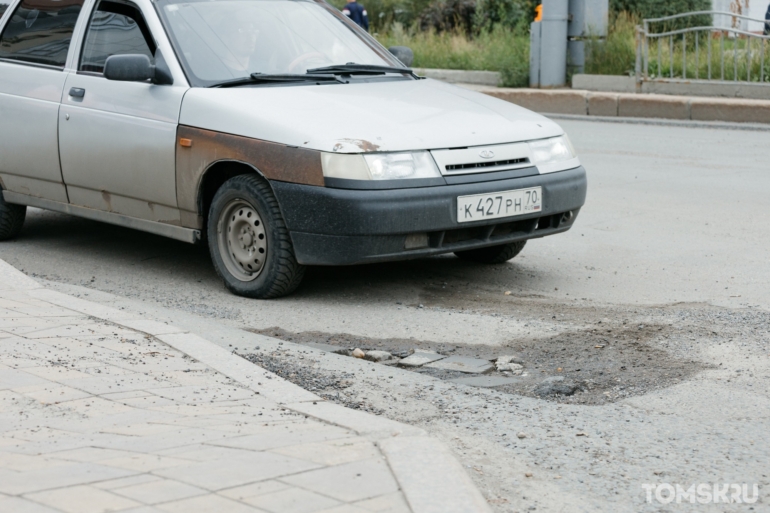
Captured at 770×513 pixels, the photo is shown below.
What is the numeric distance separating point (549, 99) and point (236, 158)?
12.0 metres

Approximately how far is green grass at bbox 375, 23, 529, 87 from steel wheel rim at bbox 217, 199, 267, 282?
44.6 feet

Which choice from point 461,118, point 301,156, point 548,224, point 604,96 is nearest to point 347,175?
point 301,156

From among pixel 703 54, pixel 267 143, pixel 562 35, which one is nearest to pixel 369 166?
pixel 267 143

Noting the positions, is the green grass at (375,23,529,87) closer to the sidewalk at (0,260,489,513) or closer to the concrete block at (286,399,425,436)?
the sidewalk at (0,260,489,513)

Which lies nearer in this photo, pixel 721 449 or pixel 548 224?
pixel 721 449

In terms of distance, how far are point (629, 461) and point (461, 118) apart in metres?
2.91

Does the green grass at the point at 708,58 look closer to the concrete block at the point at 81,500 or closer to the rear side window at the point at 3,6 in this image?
the rear side window at the point at 3,6

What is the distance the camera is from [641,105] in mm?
16000

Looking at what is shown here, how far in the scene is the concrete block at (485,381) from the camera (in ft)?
15.1

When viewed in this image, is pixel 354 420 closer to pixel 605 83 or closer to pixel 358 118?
pixel 358 118

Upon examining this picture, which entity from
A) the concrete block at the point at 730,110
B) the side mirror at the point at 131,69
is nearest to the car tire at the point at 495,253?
→ the side mirror at the point at 131,69

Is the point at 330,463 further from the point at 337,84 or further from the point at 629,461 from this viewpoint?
the point at 337,84

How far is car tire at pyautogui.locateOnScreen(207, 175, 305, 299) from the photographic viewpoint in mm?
5973

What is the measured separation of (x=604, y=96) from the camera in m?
16.5
